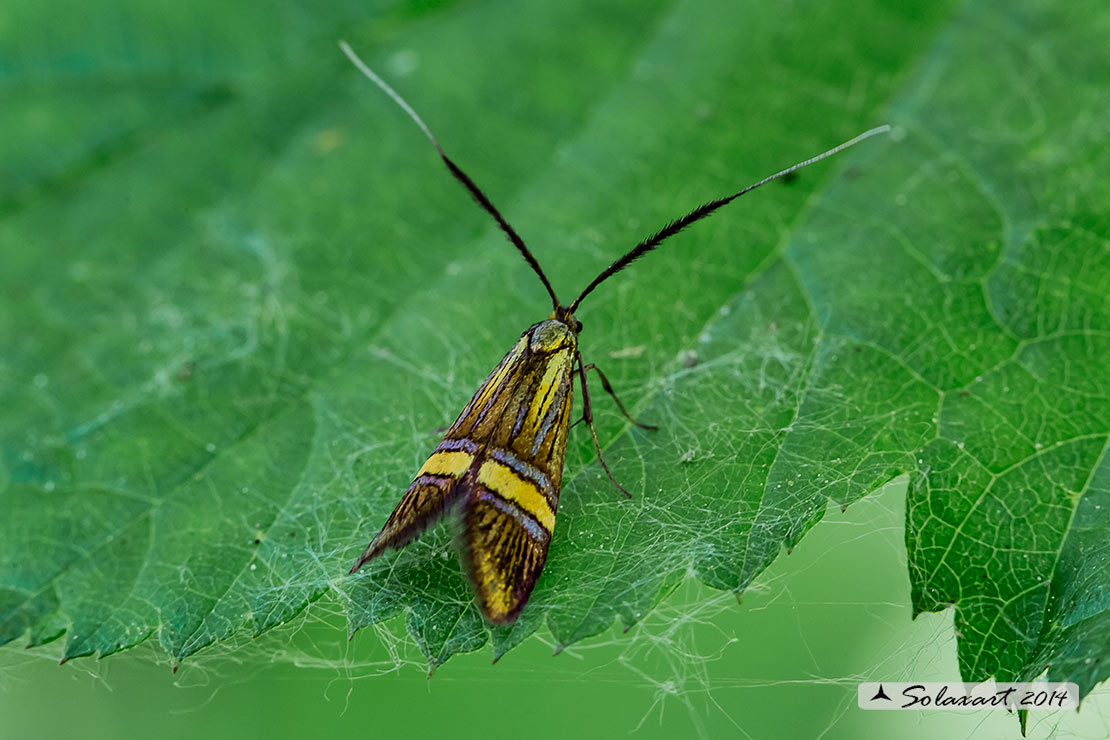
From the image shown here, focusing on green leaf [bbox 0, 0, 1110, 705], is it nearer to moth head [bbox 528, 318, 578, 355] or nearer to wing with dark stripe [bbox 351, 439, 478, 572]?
wing with dark stripe [bbox 351, 439, 478, 572]

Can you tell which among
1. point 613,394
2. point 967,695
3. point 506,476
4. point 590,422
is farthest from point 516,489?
point 967,695

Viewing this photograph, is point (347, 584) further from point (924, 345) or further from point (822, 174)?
point (822, 174)

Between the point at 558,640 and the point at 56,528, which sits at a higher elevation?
the point at 558,640

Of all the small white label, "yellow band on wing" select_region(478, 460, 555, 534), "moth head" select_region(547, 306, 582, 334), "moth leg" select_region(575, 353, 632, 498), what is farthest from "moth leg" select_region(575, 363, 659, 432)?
the small white label

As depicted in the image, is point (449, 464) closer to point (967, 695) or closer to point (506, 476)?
point (506, 476)

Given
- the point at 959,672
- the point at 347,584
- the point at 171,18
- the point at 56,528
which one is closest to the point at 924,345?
the point at 959,672

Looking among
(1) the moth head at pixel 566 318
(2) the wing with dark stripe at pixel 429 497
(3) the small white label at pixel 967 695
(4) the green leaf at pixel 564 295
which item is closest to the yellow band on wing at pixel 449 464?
(2) the wing with dark stripe at pixel 429 497
